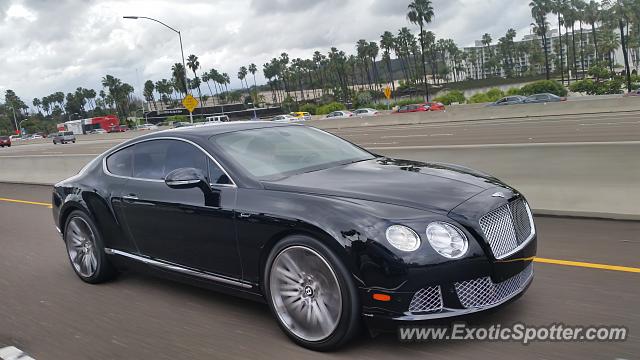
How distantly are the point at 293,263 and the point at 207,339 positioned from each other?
941mm

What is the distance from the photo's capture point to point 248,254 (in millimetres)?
4168

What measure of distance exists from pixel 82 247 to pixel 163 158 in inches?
63.6

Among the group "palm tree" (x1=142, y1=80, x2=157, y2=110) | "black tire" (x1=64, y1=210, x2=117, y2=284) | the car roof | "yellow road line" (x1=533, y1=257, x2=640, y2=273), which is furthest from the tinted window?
"palm tree" (x1=142, y1=80, x2=157, y2=110)

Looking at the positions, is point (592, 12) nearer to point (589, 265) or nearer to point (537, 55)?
point (537, 55)

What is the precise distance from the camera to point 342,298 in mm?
3613

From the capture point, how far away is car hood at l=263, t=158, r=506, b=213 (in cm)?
372

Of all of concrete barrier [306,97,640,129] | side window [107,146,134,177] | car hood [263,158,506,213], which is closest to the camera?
car hood [263,158,506,213]

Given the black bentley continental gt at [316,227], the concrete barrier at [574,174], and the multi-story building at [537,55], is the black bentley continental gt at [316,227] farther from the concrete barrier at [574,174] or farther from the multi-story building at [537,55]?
the multi-story building at [537,55]

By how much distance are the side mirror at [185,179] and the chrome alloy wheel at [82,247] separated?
6.00 ft

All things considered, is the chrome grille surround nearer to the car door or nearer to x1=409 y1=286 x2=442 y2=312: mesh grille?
x1=409 y1=286 x2=442 y2=312: mesh grille

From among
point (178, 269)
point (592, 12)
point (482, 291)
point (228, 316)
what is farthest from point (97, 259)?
point (592, 12)

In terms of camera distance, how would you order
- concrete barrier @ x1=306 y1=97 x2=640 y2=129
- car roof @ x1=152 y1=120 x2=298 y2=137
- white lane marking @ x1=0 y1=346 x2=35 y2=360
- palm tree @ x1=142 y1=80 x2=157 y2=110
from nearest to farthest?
white lane marking @ x1=0 y1=346 x2=35 y2=360 < car roof @ x1=152 y1=120 x2=298 y2=137 < concrete barrier @ x1=306 y1=97 x2=640 y2=129 < palm tree @ x1=142 y1=80 x2=157 y2=110

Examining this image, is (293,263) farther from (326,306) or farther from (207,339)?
(207,339)

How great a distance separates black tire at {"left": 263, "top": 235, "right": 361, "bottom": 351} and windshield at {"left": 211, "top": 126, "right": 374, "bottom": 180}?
70 centimetres
